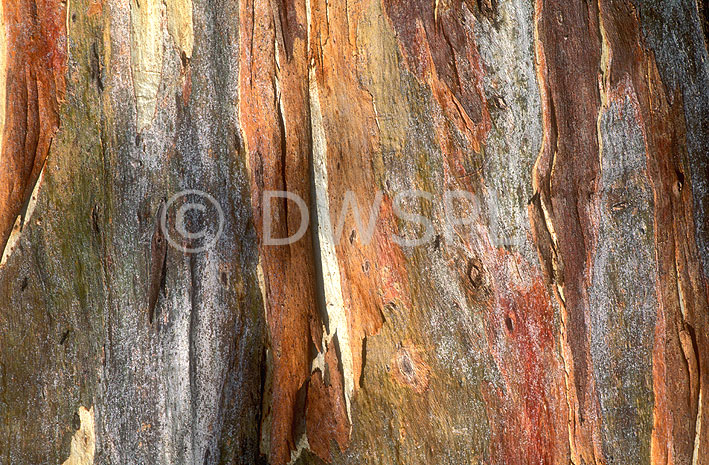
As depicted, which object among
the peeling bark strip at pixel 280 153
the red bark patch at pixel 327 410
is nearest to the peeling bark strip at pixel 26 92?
the peeling bark strip at pixel 280 153

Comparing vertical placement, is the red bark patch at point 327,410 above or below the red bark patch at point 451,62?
below

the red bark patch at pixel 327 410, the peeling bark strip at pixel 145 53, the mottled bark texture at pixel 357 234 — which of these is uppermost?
the peeling bark strip at pixel 145 53

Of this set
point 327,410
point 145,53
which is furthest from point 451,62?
point 327,410

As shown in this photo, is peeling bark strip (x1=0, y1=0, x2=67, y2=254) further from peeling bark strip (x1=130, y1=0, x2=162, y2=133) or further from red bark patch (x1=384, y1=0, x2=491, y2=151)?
red bark patch (x1=384, y1=0, x2=491, y2=151)

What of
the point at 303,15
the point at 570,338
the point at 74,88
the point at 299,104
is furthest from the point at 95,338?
the point at 570,338

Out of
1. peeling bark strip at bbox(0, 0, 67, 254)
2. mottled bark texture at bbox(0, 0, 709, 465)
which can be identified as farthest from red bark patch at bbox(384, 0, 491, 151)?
peeling bark strip at bbox(0, 0, 67, 254)

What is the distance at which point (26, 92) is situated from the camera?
0.82 m

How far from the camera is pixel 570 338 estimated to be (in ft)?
2.67

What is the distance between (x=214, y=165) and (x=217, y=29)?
22cm

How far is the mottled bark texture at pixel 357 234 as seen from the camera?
0.81 metres

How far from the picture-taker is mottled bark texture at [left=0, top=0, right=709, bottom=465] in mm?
813

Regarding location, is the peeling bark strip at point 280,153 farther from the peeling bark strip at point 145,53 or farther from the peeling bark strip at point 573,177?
the peeling bark strip at point 573,177

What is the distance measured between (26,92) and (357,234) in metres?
0.57

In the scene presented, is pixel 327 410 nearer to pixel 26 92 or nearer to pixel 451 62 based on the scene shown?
Answer: pixel 451 62
